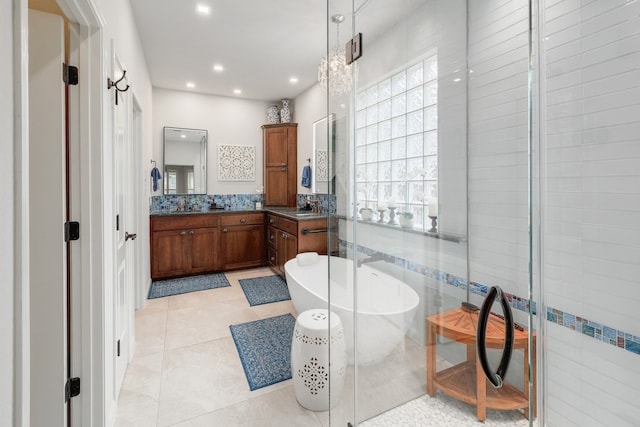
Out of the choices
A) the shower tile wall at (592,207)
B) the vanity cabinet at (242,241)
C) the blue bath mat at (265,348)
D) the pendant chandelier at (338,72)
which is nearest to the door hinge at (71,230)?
the blue bath mat at (265,348)

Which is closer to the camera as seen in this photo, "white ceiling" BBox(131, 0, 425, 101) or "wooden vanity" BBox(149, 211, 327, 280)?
"white ceiling" BBox(131, 0, 425, 101)

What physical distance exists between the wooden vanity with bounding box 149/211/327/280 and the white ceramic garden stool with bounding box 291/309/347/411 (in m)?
1.88

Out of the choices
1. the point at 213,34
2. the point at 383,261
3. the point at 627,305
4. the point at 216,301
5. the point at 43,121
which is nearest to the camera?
the point at 627,305

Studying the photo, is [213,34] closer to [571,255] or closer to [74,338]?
[74,338]

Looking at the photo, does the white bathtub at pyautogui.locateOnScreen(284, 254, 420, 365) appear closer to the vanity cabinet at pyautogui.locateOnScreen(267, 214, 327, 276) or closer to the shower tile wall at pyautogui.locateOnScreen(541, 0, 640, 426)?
the shower tile wall at pyautogui.locateOnScreen(541, 0, 640, 426)

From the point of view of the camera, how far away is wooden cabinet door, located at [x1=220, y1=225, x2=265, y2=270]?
455cm

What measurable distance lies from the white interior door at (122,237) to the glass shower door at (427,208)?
1320 mm

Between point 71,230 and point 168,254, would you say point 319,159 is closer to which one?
point 168,254

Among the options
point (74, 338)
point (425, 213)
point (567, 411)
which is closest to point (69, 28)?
point (74, 338)

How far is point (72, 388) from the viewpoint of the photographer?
1399 mm

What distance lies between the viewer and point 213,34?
3.11 meters

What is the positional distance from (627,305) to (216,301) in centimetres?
337

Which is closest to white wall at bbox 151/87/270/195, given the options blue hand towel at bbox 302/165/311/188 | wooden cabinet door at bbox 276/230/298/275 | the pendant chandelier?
blue hand towel at bbox 302/165/311/188
